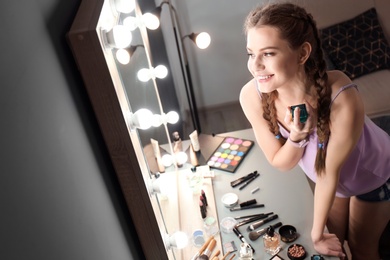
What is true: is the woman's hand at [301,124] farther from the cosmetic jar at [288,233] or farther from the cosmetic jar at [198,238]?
the cosmetic jar at [198,238]

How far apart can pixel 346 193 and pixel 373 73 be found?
1.31 meters

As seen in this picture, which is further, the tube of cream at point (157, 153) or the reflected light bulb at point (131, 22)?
the tube of cream at point (157, 153)

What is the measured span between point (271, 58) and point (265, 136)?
0.36m

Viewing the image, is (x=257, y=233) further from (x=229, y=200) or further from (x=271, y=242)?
(x=229, y=200)

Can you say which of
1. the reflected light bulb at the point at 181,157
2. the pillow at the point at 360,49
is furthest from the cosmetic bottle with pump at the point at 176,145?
the pillow at the point at 360,49

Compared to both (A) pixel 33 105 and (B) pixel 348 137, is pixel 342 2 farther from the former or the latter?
(A) pixel 33 105

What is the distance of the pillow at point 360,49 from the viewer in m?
2.38

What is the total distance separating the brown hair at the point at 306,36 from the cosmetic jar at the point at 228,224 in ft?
1.15

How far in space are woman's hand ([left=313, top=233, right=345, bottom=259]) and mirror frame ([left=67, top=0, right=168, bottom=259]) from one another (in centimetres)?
52

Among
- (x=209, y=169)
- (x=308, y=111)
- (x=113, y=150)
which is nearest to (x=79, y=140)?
(x=113, y=150)

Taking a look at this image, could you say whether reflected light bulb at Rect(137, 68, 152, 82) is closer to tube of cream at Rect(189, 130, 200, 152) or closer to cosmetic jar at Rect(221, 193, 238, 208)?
tube of cream at Rect(189, 130, 200, 152)

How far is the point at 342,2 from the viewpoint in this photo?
245cm

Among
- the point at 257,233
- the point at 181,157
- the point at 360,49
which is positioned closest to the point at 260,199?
the point at 257,233

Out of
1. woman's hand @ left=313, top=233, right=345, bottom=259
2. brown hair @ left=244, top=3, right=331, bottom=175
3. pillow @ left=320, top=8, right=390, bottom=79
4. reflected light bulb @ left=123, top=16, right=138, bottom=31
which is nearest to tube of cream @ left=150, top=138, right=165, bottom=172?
reflected light bulb @ left=123, top=16, right=138, bottom=31
